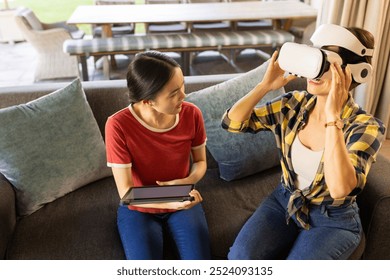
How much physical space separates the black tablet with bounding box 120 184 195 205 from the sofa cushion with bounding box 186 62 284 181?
45 cm

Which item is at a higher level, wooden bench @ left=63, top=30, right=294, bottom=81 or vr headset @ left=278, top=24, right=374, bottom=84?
vr headset @ left=278, top=24, right=374, bottom=84

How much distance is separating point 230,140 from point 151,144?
0.42m

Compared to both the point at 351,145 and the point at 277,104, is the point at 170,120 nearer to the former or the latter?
the point at 277,104

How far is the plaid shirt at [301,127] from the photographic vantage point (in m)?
1.07

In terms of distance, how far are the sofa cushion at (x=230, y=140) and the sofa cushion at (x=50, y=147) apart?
1.45 ft

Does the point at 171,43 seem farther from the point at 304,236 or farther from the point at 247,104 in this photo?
the point at 304,236

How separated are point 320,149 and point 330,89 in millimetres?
210

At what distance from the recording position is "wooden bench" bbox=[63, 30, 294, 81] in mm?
3342

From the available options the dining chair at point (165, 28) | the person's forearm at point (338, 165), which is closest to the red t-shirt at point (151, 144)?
the person's forearm at point (338, 165)

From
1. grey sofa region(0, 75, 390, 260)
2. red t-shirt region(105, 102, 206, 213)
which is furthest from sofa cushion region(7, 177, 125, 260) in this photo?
red t-shirt region(105, 102, 206, 213)

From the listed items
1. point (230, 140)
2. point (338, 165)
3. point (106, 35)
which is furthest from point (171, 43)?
point (338, 165)

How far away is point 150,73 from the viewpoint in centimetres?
118

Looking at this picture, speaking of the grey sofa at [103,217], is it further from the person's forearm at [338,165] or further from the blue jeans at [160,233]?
the person's forearm at [338,165]

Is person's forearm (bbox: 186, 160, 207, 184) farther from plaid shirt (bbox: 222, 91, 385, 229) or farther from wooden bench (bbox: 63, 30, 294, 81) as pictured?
wooden bench (bbox: 63, 30, 294, 81)
